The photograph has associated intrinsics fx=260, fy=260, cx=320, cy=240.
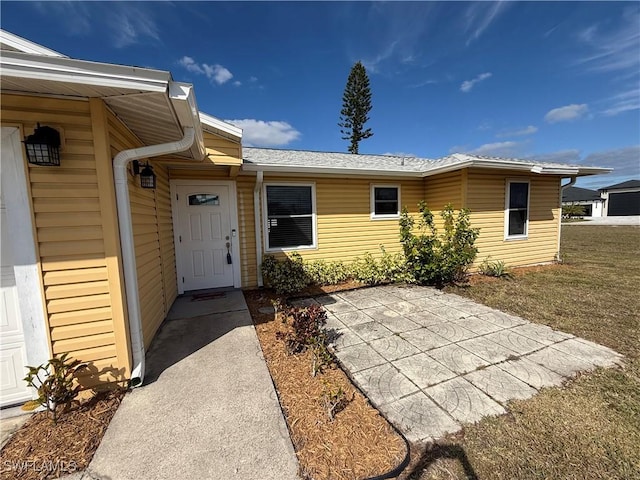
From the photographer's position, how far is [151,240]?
3.64m

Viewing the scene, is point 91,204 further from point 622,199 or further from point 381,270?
point 622,199

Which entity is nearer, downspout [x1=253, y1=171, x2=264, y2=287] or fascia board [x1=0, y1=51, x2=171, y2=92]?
fascia board [x1=0, y1=51, x2=171, y2=92]

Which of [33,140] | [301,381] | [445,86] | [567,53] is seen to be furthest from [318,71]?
[301,381]

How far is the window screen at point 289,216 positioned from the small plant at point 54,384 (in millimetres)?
3965

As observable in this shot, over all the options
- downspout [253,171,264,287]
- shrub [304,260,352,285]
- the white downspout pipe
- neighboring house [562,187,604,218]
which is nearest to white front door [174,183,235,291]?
downspout [253,171,264,287]

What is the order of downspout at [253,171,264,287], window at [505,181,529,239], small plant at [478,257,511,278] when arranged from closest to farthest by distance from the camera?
downspout at [253,171,264,287] < small plant at [478,257,511,278] < window at [505,181,529,239]

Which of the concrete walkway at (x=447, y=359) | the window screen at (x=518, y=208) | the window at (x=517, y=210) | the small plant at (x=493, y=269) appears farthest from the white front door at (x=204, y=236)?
the window screen at (x=518, y=208)

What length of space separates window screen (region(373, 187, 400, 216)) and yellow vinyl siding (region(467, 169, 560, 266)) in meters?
1.74

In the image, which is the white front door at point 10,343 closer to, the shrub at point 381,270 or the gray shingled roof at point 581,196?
the shrub at point 381,270

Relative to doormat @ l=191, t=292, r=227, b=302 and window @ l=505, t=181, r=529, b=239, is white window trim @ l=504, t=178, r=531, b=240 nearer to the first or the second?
window @ l=505, t=181, r=529, b=239

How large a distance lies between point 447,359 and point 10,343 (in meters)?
4.19

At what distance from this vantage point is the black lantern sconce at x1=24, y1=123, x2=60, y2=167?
198cm

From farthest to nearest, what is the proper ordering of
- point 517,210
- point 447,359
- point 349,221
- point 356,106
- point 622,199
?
point 622,199
point 356,106
point 517,210
point 349,221
point 447,359

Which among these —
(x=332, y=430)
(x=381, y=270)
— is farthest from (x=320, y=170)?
(x=332, y=430)
